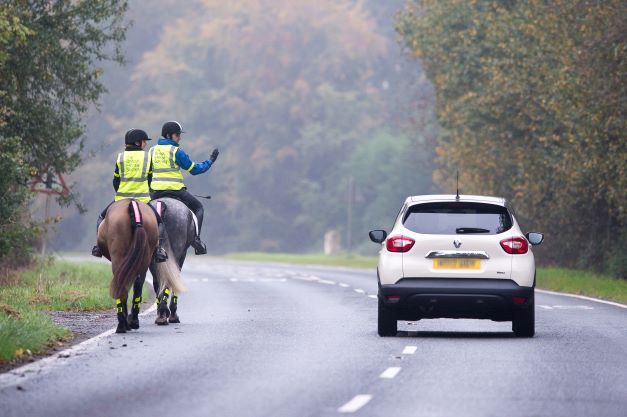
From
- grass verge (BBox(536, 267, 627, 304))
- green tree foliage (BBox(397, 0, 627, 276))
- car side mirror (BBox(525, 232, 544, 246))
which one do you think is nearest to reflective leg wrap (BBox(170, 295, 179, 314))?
car side mirror (BBox(525, 232, 544, 246))

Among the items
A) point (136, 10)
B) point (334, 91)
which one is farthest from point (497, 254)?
point (136, 10)

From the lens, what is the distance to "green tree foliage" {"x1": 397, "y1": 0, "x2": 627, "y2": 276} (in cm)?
3294

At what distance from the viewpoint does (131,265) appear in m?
18.0

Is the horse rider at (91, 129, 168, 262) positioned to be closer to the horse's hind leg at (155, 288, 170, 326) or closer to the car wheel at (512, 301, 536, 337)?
the horse's hind leg at (155, 288, 170, 326)

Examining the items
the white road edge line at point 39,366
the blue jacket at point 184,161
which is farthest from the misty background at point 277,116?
the white road edge line at point 39,366

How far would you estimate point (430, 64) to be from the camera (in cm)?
4916

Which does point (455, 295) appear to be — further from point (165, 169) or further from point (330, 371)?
point (165, 169)

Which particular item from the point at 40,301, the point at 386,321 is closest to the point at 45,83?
the point at 40,301

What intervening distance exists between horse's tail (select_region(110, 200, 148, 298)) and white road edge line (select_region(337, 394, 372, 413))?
6108mm

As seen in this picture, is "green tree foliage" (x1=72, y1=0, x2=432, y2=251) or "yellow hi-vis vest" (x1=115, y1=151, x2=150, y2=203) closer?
"yellow hi-vis vest" (x1=115, y1=151, x2=150, y2=203)

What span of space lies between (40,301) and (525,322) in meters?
8.63

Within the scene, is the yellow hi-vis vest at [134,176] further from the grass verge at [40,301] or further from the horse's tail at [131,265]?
the grass verge at [40,301]

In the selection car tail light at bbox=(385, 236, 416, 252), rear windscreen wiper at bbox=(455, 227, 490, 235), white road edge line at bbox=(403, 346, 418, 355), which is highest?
rear windscreen wiper at bbox=(455, 227, 490, 235)

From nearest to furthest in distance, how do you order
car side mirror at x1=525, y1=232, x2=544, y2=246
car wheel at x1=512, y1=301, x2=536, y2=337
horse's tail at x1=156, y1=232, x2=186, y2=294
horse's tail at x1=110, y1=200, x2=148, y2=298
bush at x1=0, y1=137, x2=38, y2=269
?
horse's tail at x1=110, y1=200, x2=148, y2=298
car wheel at x1=512, y1=301, x2=536, y2=337
horse's tail at x1=156, y1=232, x2=186, y2=294
car side mirror at x1=525, y1=232, x2=544, y2=246
bush at x1=0, y1=137, x2=38, y2=269
